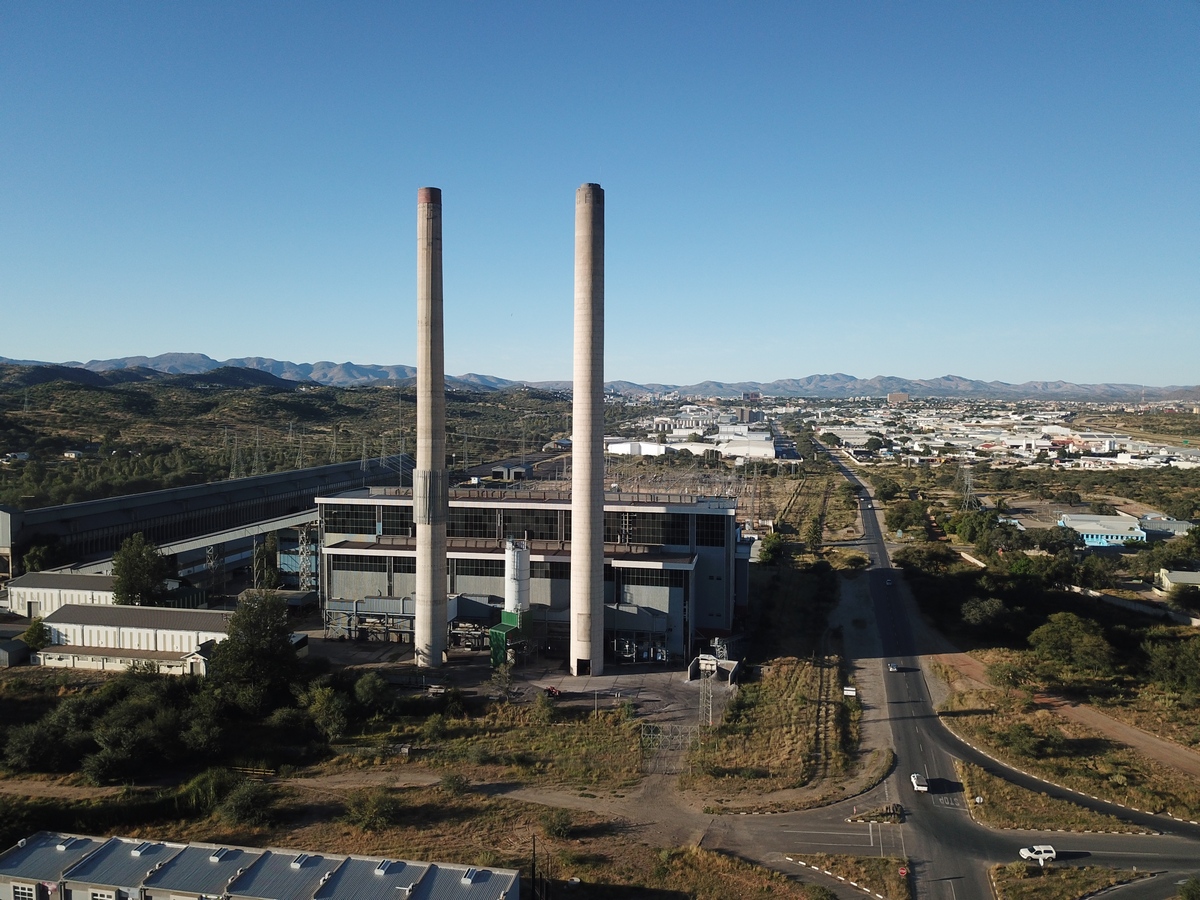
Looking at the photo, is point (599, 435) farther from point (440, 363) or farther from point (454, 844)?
point (454, 844)

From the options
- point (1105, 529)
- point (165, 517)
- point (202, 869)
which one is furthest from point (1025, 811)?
point (165, 517)

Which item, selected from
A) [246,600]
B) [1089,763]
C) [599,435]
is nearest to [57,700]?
[246,600]

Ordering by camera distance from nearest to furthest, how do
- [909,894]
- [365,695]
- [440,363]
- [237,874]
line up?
[237,874] → [909,894] → [365,695] → [440,363]

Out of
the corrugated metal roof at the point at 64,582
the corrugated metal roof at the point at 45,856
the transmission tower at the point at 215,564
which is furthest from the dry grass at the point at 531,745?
the transmission tower at the point at 215,564

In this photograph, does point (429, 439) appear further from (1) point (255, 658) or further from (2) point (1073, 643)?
(2) point (1073, 643)

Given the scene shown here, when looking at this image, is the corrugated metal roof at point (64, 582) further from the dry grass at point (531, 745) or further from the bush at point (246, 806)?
the bush at point (246, 806)
